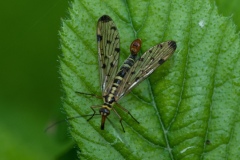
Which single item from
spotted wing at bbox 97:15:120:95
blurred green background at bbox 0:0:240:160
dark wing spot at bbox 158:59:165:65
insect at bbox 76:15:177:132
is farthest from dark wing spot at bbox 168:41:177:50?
blurred green background at bbox 0:0:240:160

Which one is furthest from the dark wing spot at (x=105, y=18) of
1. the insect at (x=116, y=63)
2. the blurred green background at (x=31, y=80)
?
the blurred green background at (x=31, y=80)

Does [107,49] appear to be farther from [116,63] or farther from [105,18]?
[105,18]

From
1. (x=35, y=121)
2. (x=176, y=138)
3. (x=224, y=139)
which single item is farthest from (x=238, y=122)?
(x=35, y=121)

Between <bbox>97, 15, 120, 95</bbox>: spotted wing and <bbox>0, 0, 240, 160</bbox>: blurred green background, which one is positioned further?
<bbox>0, 0, 240, 160</bbox>: blurred green background

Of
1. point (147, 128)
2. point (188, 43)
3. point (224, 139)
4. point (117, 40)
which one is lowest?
point (224, 139)

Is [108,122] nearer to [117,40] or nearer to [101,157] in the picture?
[101,157]

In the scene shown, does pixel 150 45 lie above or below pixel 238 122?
above

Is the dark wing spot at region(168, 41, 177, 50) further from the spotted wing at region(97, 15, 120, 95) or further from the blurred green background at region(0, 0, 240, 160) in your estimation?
the blurred green background at region(0, 0, 240, 160)

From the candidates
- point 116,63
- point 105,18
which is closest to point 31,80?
point 116,63

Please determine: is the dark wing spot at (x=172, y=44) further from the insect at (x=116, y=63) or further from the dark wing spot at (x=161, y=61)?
the dark wing spot at (x=161, y=61)
